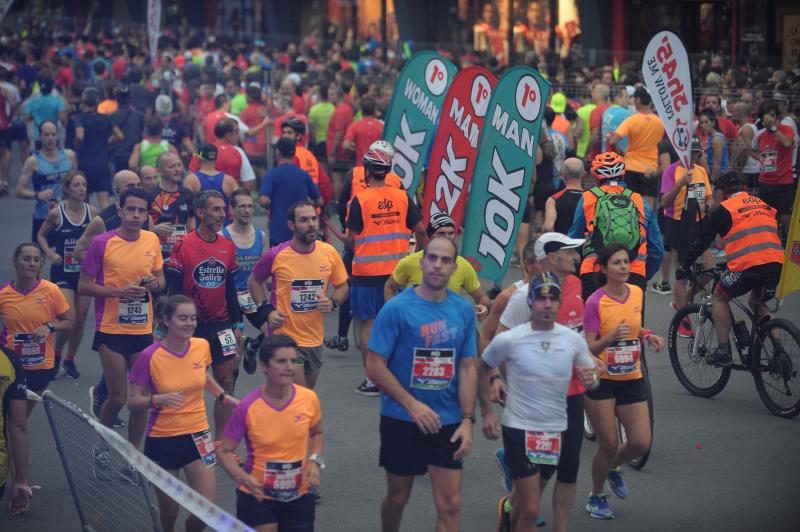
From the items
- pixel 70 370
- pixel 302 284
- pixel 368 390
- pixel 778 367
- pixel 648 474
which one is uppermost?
pixel 302 284

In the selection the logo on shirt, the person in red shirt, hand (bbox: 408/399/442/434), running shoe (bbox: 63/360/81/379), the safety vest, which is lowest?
running shoe (bbox: 63/360/81/379)

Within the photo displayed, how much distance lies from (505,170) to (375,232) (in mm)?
1125

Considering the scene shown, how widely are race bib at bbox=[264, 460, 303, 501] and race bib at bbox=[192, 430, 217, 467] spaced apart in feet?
3.01

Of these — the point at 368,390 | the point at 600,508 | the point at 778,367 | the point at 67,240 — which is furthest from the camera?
the point at 67,240

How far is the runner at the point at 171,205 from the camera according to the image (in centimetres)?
1027

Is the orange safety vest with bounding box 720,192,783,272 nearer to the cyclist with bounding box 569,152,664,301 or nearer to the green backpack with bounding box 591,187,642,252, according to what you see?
the cyclist with bounding box 569,152,664,301

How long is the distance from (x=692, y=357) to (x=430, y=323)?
4394 mm

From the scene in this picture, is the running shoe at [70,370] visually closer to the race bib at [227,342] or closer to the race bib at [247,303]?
the race bib at [247,303]

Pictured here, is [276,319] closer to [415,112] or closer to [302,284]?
[302,284]

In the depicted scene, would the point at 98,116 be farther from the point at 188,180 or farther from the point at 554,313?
the point at 554,313

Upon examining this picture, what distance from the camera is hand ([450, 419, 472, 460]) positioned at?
5.95m

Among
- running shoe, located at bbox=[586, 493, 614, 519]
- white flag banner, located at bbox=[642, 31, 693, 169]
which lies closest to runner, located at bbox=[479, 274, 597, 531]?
running shoe, located at bbox=[586, 493, 614, 519]

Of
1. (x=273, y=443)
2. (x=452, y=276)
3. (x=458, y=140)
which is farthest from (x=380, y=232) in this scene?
(x=273, y=443)

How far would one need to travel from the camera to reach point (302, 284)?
7910 mm
